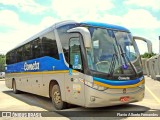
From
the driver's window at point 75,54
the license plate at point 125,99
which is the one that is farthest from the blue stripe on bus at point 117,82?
the driver's window at point 75,54

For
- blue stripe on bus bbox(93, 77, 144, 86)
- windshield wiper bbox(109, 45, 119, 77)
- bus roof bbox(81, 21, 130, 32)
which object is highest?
bus roof bbox(81, 21, 130, 32)

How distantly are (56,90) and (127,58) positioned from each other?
10.1ft

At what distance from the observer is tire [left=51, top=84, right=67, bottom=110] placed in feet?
33.6

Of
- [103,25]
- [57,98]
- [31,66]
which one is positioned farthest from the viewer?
[31,66]

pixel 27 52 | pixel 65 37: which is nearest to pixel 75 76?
pixel 65 37

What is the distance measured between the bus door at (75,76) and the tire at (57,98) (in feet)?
2.09

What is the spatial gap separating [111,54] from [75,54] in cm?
119

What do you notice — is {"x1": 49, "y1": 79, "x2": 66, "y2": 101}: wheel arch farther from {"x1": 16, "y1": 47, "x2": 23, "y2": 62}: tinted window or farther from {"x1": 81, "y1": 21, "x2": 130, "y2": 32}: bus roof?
{"x1": 16, "y1": 47, "x2": 23, "y2": 62}: tinted window

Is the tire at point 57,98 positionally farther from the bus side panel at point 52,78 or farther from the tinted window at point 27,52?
the tinted window at point 27,52

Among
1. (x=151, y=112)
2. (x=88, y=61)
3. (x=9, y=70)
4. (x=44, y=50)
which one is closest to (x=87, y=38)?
(x=88, y=61)

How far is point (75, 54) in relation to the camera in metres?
9.30

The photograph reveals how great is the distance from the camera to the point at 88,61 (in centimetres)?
873

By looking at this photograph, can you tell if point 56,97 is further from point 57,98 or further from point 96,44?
point 96,44

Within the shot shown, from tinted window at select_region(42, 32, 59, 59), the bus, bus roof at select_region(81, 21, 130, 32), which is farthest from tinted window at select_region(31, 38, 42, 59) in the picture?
bus roof at select_region(81, 21, 130, 32)
